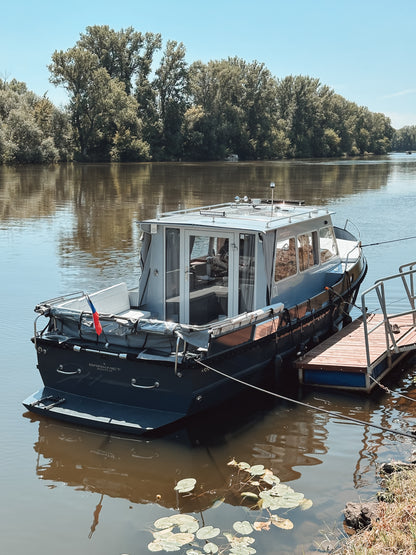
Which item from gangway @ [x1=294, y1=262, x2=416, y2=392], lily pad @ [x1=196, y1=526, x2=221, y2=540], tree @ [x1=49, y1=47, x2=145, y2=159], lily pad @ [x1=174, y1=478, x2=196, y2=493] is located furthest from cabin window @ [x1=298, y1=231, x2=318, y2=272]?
tree @ [x1=49, y1=47, x2=145, y2=159]

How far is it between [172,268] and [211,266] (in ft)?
2.11

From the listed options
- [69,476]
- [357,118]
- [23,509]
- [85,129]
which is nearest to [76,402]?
[69,476]

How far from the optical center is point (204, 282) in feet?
34.0

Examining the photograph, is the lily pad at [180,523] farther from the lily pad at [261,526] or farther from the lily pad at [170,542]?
the lily pad at [261,526]

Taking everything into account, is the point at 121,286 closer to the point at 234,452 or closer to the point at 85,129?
the point at 234,452

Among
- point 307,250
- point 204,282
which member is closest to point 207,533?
point 204,282

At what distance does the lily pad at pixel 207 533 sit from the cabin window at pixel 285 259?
4.92 metres

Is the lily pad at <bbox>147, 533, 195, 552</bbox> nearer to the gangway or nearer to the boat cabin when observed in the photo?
the boat cabin

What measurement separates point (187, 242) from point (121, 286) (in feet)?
4.77

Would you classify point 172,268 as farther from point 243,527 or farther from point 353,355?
point 243,527

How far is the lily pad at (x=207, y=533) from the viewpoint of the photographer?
20.7 ft

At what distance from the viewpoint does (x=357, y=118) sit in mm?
131500

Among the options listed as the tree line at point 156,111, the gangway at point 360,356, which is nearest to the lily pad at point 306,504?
the gangway at point 360,356

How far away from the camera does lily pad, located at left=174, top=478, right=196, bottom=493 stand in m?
7.34
